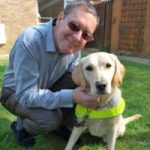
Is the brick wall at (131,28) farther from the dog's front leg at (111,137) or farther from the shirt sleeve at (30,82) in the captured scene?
the shirt sleeve at (30,82)

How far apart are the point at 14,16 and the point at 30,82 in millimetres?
8497

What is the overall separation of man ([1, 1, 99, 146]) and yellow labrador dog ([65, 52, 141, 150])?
0.34 feet

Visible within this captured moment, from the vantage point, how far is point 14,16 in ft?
35.9

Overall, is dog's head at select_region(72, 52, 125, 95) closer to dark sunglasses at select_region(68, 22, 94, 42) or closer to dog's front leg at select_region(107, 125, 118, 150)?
dark sunglasses at select_region(68, 22, 94, 42)

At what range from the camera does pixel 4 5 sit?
1073 cm

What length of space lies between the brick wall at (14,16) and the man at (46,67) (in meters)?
7.89

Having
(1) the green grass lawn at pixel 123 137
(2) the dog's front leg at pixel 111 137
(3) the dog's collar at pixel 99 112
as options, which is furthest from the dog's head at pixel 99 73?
(1) the green grass lawn at pixel 123 137

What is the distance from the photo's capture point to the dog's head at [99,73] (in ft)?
8.69

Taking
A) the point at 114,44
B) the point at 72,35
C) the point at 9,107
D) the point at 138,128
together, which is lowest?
the point at 114,44

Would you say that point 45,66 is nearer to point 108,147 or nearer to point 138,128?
point 108,147

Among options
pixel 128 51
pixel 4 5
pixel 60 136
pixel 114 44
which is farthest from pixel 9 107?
pixel 114 44

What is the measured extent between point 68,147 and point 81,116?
1.17 feet

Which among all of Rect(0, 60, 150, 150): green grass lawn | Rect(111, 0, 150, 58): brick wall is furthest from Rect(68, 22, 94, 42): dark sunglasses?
Rect(111, 0, 150, 58): brick wall

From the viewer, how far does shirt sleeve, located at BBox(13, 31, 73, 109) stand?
279 centimetres
